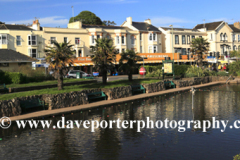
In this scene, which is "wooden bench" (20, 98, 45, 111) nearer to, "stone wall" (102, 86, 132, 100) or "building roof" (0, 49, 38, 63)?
"stone wall" (102, 86, 132, 100)

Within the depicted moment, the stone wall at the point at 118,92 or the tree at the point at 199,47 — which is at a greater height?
the tree at the point at 199,47

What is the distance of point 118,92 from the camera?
2448 cm

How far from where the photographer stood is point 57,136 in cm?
1306

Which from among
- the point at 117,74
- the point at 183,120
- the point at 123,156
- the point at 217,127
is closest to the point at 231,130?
the point at 217,127

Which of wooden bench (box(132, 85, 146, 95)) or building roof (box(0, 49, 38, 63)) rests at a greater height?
building roof (box(0, 49, 38, 63))

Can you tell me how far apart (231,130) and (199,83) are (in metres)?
24.5

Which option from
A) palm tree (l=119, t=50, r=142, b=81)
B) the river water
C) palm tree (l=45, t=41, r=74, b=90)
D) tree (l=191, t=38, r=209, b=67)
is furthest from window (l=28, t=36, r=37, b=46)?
the river water

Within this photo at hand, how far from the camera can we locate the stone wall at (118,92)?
2361 centimetres

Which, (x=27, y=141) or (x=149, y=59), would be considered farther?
(x=149, y=59)

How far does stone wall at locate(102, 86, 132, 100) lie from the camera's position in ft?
77.5

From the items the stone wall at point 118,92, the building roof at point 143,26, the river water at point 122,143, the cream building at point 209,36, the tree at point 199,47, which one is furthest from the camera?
the cream building at point 209,36

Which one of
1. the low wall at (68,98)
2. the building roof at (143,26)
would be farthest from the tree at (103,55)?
the building roof at (143,26)

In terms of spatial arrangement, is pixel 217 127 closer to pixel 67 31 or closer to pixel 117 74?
pixel 117 74

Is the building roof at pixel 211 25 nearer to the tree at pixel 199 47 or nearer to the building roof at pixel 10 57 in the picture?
the tree at pixel 199 47
